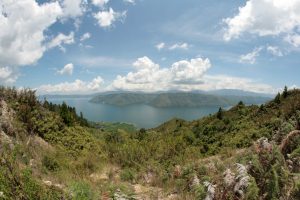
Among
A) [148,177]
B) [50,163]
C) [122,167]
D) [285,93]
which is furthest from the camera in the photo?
[285,93]

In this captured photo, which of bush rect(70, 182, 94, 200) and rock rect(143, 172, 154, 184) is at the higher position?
bush rect(70, 182, 94, 200)

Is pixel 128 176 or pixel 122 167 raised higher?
pixel 128 176

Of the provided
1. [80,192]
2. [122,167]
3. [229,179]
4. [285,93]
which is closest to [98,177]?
[122,167]

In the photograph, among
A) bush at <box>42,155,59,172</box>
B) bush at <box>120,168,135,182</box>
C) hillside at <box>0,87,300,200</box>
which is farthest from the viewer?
bush at <box>42,155,59,172</box>

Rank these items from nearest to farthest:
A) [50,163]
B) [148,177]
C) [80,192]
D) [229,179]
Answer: [229,179] < [80,192] < [148,177] < [50,163]

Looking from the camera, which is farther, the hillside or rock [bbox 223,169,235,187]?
rock [bbox 223,169,235,187]

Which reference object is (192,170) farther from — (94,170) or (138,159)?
(138,159)

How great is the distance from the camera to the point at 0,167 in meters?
4.52

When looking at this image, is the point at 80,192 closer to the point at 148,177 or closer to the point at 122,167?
the point at 148,177

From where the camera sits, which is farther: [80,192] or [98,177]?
[98,177]

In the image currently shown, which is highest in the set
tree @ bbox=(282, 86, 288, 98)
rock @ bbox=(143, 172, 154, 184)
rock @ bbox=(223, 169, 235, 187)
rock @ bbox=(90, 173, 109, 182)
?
tree @ bbox=(282, 86, 288, 98)

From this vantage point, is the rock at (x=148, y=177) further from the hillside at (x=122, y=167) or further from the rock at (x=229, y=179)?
the rock at (x=229, y=179)

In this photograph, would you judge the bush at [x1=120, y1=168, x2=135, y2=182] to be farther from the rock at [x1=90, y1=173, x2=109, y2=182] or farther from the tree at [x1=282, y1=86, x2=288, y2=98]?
the tree at [x1=282, y1=86, x2=288, y2=98]

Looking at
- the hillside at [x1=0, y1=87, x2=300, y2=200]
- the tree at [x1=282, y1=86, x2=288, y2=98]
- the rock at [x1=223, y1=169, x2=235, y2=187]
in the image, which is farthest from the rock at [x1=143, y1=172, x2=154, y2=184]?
the tree at [x1=282, y1=86, x2=288, y2=98]
